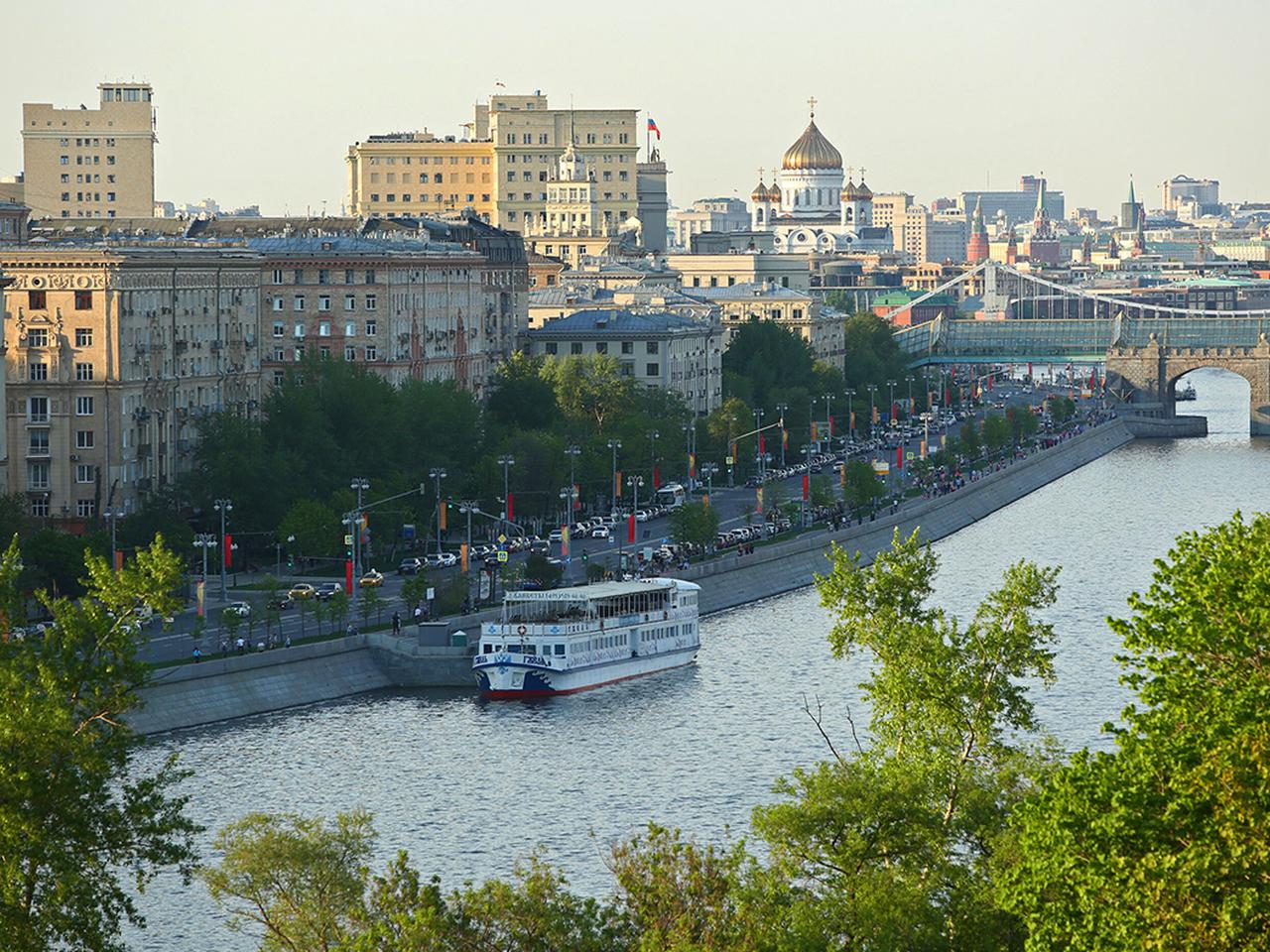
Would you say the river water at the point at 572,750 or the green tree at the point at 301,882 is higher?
the green tree at the point at 301,882

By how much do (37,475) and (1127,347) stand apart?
102526mm

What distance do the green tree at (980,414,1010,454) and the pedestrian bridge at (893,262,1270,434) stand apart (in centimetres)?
3093

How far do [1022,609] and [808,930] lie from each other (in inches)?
311

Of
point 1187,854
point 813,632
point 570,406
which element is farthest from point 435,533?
point 1187,854

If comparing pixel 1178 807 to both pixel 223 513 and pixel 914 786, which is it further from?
pixel 223 513

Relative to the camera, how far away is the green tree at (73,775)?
3450 cm

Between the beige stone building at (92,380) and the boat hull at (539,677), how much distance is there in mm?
16744

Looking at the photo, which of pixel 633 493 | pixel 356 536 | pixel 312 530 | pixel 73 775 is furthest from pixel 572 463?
pixel 73 775

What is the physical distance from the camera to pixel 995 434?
135 m

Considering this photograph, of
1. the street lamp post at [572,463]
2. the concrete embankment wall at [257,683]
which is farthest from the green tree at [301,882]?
the street lamp post at [572,463]

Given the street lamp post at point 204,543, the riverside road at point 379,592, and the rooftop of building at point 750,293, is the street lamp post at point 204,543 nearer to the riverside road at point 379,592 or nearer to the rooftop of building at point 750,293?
the riverside road at point 379,592

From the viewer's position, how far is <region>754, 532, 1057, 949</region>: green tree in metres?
33.6

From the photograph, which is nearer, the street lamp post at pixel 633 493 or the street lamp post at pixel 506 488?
the street lamp post at pixel 506 488

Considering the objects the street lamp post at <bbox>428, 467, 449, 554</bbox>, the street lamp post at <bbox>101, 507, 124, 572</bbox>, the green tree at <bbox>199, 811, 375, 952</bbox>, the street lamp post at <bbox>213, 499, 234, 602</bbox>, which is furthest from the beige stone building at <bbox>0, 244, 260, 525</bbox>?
the green tree at <bbox>199, 811, 375, 952</bbox>
